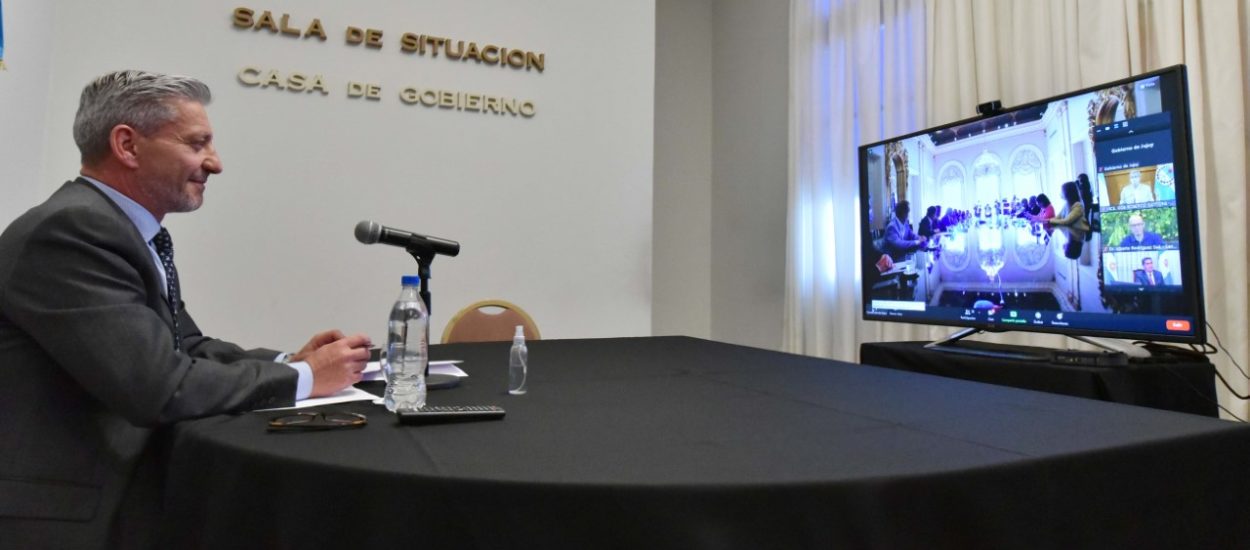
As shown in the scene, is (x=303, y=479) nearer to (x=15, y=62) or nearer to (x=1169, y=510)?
(x=1169, y=510)

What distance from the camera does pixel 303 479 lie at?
0.76 meters

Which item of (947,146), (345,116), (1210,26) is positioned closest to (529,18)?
(345,116)

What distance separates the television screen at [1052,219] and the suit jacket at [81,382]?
7.65 ft

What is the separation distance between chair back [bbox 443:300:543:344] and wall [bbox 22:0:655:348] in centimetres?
70

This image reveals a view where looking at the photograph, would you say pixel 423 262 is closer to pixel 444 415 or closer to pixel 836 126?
pixel 444 415

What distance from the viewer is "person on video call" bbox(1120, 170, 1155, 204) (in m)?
1.91

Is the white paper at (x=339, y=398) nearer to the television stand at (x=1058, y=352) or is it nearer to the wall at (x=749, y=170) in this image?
the television stand at (x=1058, y=352)

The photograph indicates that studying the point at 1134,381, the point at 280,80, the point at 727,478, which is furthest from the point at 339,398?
the point at 280,80

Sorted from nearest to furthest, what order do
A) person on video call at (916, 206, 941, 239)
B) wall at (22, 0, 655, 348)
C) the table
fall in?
the table, person on video call at (916, 206, 941, 239), wall at (22, 0, 655, 348)

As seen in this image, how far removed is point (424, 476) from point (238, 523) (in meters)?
0.31

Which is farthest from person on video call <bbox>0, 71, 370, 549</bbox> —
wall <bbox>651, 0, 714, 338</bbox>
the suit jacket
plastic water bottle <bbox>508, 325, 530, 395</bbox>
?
wall <bbox>651, 0, 714, 338</bbox>

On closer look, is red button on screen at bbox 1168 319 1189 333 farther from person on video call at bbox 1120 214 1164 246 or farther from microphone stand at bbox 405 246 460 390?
microphone stand at bbox 405 246 460 390

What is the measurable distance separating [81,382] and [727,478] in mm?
1004

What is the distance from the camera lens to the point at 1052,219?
7.11ft
